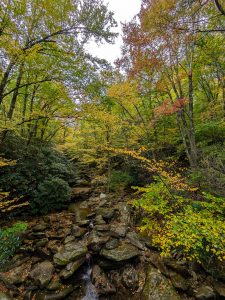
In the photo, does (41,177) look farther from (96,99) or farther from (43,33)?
(43,33)

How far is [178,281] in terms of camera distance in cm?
375

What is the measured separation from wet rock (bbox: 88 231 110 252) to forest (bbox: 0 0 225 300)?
32mm

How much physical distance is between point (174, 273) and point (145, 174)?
17.3 feet

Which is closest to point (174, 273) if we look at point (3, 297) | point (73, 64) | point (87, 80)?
point (3, 297)

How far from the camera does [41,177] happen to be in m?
7.71

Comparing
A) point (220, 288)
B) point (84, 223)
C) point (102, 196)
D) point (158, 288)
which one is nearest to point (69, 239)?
point (84, 223)

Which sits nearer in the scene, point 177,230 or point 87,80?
point 177,230

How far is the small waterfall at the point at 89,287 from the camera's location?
3.86 meters

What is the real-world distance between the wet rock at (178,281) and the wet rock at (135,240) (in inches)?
41.3

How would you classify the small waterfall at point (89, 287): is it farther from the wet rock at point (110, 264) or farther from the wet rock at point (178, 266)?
the wet rock at point (178, 266)

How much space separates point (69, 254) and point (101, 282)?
114 centimetres

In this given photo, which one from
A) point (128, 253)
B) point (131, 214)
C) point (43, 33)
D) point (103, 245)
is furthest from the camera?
point (131, 214)

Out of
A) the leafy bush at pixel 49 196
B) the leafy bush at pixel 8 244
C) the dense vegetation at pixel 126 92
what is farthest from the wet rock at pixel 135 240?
the leafy bush at pixel 49 196

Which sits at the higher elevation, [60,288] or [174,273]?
[174,273]
